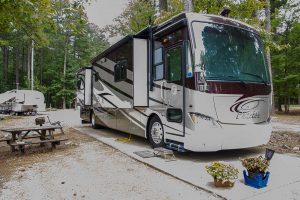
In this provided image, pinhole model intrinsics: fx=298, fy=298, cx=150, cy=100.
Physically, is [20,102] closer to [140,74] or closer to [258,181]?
[140,74]

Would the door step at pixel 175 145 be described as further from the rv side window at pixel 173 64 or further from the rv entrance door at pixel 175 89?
the rv side window at pixel 173 64

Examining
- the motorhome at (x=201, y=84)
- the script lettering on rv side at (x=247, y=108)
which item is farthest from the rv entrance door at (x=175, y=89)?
the script lettering on rv side at (x=247, y=108)

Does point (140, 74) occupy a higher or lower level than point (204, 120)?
higher

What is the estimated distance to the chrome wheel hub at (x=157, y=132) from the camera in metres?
6.92

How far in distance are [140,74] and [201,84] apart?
226 centimetres

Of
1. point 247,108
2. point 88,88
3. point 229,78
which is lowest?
point 247,108

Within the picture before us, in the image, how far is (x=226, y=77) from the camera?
5.82m

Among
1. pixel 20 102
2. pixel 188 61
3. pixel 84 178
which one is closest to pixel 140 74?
pixel 188 61

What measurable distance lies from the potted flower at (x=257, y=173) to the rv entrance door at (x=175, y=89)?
1801 millimetres

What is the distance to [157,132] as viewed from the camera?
7.05m

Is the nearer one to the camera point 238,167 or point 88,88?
point 238,167

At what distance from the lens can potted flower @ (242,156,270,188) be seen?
14.2 feet

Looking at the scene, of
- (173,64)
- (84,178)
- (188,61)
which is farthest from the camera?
(173,64)

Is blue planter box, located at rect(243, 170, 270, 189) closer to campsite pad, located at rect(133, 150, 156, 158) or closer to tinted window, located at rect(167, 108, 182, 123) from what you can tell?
tinted window, located at rect(167, 108, 182, 123)
